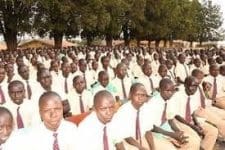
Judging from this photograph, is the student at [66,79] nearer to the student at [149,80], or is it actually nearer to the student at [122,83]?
Result: the student at [122,83]

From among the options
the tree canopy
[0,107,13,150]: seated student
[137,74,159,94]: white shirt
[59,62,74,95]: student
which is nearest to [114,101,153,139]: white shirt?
[0,107,13,150]: seated student

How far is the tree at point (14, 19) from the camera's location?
38.6 metres

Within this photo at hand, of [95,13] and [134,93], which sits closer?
[134,93]

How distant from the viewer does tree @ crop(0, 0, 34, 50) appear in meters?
38.6

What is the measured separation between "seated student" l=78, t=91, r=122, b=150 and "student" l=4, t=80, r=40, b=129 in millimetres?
1733

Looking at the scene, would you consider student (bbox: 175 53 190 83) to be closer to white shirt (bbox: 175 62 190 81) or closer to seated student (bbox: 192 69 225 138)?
white shirt (bbox: 175 62 190 81)

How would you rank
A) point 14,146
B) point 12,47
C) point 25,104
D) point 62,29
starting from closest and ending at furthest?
point 14,146
point 25,104
point 12,47
point 62,29

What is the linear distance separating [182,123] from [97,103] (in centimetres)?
202

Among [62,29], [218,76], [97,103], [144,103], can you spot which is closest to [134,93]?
[144,103]

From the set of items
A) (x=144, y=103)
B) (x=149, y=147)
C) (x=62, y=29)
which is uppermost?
(x=62, y=29)

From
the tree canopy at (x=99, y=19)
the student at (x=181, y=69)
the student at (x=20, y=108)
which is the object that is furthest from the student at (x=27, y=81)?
the tree canopy at (x=99, y=19)

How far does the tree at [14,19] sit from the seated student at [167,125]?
32.2 meters

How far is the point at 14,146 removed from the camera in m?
4.96

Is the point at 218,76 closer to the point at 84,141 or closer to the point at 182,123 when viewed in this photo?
the point at 182,123
